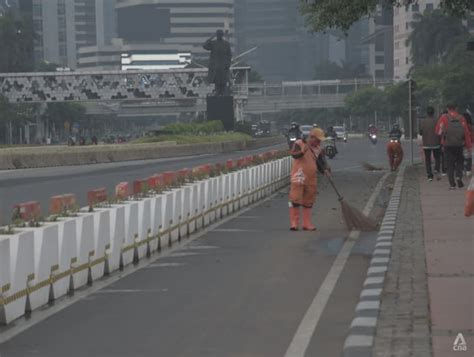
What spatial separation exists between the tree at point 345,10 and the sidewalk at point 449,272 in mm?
14638

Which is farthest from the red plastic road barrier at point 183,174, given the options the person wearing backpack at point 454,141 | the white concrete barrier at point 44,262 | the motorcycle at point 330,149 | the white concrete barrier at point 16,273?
the motorcycle at point 330,149

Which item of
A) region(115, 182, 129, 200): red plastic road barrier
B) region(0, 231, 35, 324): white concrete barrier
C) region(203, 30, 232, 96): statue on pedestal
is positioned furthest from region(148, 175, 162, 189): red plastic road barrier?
region(203, 30, 232, 96): statue on pedestal

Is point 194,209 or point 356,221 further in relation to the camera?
point 194,209

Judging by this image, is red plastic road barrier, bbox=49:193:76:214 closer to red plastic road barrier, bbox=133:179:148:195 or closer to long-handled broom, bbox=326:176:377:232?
red plastic road barrier, bbox=133:179:148:195

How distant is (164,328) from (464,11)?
101 feet

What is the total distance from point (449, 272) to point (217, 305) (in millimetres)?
2621

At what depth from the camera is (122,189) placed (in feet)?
66.4

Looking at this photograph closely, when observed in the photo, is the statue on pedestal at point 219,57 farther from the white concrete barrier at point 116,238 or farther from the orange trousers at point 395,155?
the white concrete barrier at point 116,238

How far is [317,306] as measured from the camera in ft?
46.0

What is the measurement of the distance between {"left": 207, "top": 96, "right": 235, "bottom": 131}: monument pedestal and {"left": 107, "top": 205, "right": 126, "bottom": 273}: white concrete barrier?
85644mm

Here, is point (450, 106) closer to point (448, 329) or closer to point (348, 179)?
point (348, 179)

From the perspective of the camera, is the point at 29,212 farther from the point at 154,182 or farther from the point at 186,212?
the point at 186,212

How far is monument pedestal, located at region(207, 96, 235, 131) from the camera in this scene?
342ft

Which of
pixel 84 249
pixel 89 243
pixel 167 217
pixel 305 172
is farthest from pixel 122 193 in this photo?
pixel 305 172
